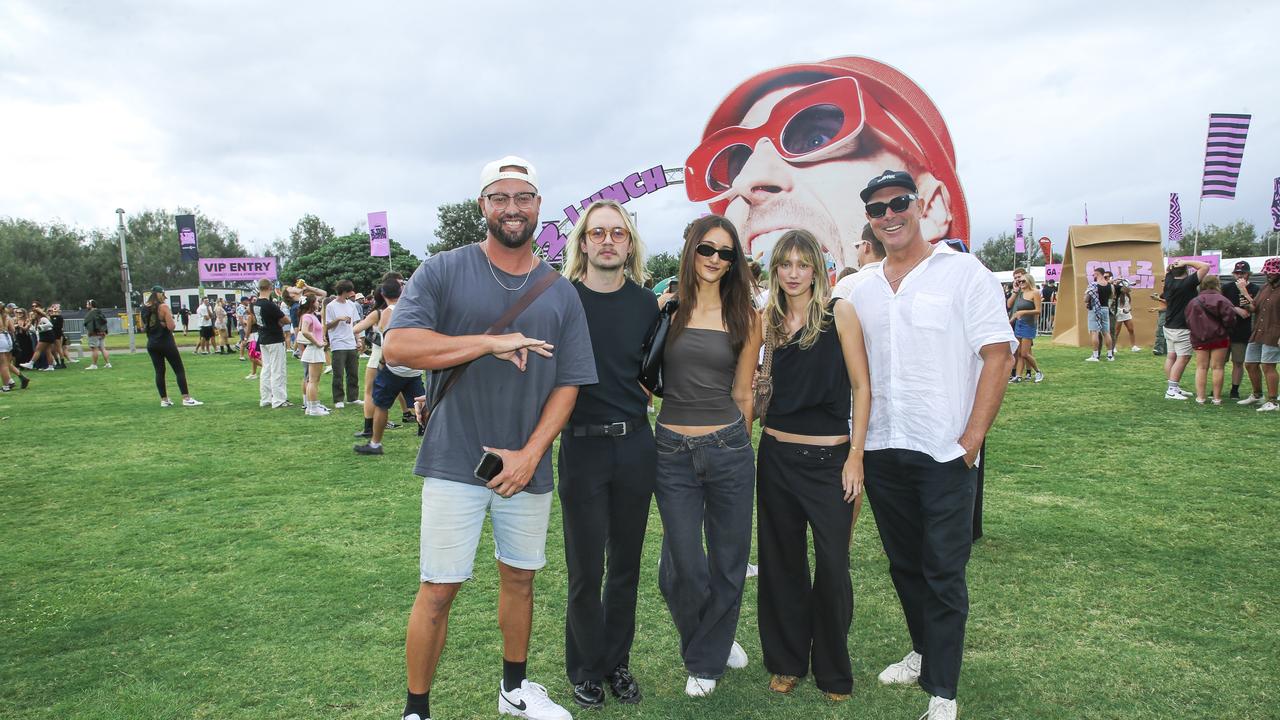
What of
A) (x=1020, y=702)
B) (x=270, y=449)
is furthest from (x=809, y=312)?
(x=270, y=449)

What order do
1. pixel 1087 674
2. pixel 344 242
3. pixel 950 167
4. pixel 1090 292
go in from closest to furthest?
pixel 1087 674 < pixel 950 167 < pixel 1090 292 < pixel 344 242

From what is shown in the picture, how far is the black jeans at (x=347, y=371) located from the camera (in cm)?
1193

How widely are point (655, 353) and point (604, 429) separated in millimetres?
397

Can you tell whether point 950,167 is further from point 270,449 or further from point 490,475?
point 490,475

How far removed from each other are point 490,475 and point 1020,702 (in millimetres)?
2401

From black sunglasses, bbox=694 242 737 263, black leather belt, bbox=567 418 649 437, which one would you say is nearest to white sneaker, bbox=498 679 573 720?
black leather belt, bbox=567 418 649 437

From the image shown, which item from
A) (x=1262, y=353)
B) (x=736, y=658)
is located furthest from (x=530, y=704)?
(x=1262, y=353)

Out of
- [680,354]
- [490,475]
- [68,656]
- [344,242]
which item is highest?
[344,242]

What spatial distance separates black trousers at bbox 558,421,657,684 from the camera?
10.4ft

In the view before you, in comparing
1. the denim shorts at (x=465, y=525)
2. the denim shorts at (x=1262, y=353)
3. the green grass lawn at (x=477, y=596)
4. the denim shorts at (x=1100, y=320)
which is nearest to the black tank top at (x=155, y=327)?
the green grass lawn at (x=477, y=596)

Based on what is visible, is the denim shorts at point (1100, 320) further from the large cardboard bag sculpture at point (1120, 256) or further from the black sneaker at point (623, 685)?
the black sneaker at point (623, 685)

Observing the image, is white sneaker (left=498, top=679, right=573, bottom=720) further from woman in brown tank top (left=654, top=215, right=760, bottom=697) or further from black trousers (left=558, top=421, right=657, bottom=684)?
woman in brown tank top (left=654, top=215, right=760, bottom=697)

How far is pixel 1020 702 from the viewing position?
3199mm

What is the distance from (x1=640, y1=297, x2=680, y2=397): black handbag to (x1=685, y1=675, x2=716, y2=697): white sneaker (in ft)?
4.15
